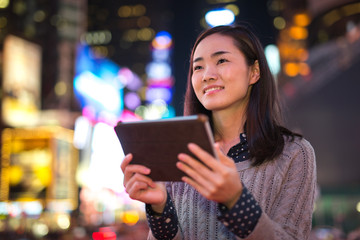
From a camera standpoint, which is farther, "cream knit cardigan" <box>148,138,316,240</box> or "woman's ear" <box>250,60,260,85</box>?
"woman's ear" <box>250,60,260,85</box>

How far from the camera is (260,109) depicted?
5.95 feet

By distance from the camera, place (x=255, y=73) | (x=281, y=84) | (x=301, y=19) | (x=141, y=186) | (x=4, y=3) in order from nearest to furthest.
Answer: (x=141, y=186) < (x=255, y=73) < (x=4, y=3) < (x=281, y=84) < (x=301, y=19)

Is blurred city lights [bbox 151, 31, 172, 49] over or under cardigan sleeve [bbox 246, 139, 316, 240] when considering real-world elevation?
over

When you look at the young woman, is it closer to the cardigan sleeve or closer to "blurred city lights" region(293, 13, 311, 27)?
the cardigan sleeve

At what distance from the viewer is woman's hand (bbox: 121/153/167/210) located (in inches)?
59.3

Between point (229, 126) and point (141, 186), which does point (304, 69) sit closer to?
point (229, 126)

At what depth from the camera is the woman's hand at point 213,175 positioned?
1.28m

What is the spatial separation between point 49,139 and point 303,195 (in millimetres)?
10279

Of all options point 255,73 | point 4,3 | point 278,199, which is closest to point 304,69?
point 4,3

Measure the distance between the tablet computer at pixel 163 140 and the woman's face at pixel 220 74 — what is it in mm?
411

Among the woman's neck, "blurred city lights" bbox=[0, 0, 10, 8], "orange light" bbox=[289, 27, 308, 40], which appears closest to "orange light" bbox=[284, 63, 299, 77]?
"orange light" bbox=[289, 27, 308, 40]

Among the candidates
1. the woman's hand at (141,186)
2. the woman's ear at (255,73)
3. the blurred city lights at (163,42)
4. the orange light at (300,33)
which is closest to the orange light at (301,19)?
the orange light at (300,33)

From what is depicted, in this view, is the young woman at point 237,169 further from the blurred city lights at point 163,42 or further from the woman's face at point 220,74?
the blurred city lights at point 163,42

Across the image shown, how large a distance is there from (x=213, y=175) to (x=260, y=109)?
63 cm
